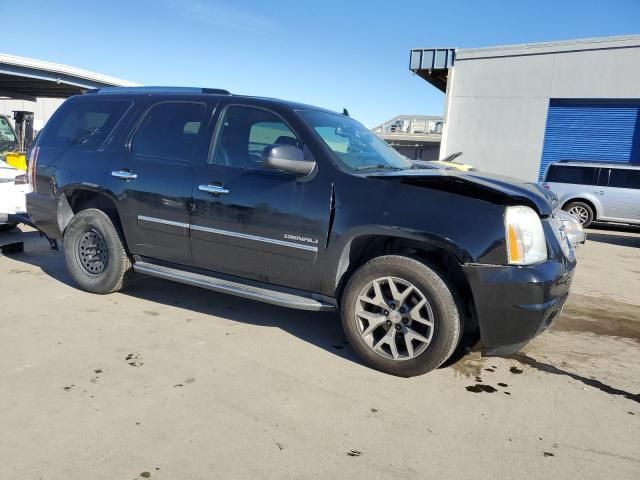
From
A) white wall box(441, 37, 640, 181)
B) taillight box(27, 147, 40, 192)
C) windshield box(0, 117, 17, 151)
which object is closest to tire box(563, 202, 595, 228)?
white wall box(441, 37, 640, 181)

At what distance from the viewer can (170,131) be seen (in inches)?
173

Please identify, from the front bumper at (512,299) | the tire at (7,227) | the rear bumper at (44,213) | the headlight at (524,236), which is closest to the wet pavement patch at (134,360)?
the rear bumper at (44,213)

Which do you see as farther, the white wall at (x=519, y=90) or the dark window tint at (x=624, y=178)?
the white wall at (x=519, y=90)

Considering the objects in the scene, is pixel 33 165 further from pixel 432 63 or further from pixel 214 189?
pixel 432 63

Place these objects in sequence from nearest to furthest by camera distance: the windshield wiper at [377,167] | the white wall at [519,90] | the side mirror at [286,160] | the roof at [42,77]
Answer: the side mirror at [286,160] → the windshield wiper at [377,167] → the white wall at [519,90] → the roof at [42,77]

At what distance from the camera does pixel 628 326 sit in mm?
4852

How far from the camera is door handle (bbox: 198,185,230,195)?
394 centimetres

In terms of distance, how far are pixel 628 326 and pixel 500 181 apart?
7.99 feet

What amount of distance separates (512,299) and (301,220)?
151 cm

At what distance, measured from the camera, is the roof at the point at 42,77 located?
21.8 m

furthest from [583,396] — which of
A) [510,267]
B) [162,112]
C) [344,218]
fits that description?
[162,112]

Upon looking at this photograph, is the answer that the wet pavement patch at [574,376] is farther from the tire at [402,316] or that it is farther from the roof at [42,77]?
the roof at [42,77]

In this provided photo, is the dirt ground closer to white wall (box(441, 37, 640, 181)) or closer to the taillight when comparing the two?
the taillight

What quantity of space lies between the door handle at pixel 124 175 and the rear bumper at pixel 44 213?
2.94 ft
